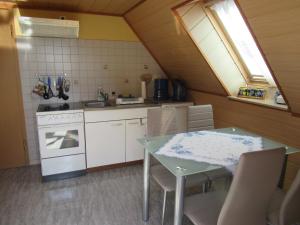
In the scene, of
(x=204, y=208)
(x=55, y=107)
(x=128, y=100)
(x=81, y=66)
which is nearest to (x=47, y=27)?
(x=81, y=66)

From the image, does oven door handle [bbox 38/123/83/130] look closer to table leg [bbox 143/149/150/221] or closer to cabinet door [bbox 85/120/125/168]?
cabinet door [bbox 85/120/125/168]

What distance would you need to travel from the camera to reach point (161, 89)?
11.6 ft

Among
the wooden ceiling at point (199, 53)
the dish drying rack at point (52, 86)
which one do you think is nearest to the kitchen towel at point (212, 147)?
the wooden ceiling at point (199, 53)

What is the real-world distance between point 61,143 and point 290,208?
2.34m

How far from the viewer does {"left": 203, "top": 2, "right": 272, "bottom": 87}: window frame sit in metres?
2.47

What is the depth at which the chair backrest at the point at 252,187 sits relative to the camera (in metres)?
1.19

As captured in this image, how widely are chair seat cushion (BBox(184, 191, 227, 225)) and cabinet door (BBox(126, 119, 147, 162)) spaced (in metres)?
1.58

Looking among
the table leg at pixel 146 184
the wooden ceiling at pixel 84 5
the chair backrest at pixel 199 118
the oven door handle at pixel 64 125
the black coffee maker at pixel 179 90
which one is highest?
the wooden ceiling at pixel 84 5

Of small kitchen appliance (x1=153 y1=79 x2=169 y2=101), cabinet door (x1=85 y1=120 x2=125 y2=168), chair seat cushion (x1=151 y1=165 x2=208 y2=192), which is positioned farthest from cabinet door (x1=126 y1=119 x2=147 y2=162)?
chair seat cushion (x1=151 y1=165 x2=208 y2=192)

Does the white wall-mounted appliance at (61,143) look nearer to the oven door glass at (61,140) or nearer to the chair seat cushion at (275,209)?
the oven door glass at (61,140)

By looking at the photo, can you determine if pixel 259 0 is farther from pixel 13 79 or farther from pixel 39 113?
pixel 13 79

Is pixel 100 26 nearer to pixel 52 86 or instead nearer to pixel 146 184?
pixel 52 86

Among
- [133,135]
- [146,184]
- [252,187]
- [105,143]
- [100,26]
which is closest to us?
Answer: [252,187]

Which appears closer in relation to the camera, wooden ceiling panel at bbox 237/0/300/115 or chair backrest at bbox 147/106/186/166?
wooden ceiling panel at bbox 237/0/300/115
